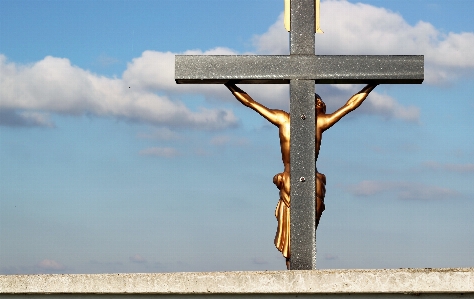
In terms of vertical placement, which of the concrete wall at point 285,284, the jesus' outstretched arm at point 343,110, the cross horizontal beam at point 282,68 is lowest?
the concrete wall at point 285,284

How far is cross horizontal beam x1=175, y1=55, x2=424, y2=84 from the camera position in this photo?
9617 mm

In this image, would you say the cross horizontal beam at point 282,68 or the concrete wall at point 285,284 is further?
the cross horizontal beam at point 282,68

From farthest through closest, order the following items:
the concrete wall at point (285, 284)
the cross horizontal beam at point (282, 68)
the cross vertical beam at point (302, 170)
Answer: the cross horizontal beam at point (282, 68) < the cross vertical beam at point (302, 170) < the concrete wall at point (285, 284)

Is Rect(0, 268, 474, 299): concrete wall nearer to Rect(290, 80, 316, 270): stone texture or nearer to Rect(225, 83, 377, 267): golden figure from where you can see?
Rect(290, 80, 316, 270): stone texture

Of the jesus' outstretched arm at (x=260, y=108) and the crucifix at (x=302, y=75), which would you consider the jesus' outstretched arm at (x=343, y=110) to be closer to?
the crucifix at (x=302, y=75)

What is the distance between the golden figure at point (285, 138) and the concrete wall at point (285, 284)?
1117 millimetres

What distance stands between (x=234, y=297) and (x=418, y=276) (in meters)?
Result: 1.75

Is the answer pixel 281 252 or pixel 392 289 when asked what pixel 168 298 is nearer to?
pixel 281 252

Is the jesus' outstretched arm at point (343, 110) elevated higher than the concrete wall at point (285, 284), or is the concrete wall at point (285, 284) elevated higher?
the jesus' outstretched arm at point (343, 110)

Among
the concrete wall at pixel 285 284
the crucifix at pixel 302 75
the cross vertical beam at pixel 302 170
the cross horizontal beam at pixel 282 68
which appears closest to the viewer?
the concrete wall at pixel 285 284

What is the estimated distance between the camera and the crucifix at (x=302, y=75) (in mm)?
9453

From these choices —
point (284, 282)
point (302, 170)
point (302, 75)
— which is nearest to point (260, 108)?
point (302, 75)

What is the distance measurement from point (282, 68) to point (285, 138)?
0.76 m

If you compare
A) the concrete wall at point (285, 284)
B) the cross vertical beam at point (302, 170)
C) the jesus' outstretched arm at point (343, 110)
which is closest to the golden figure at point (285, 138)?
the jesus' outstretched arm at point (343, 110)
